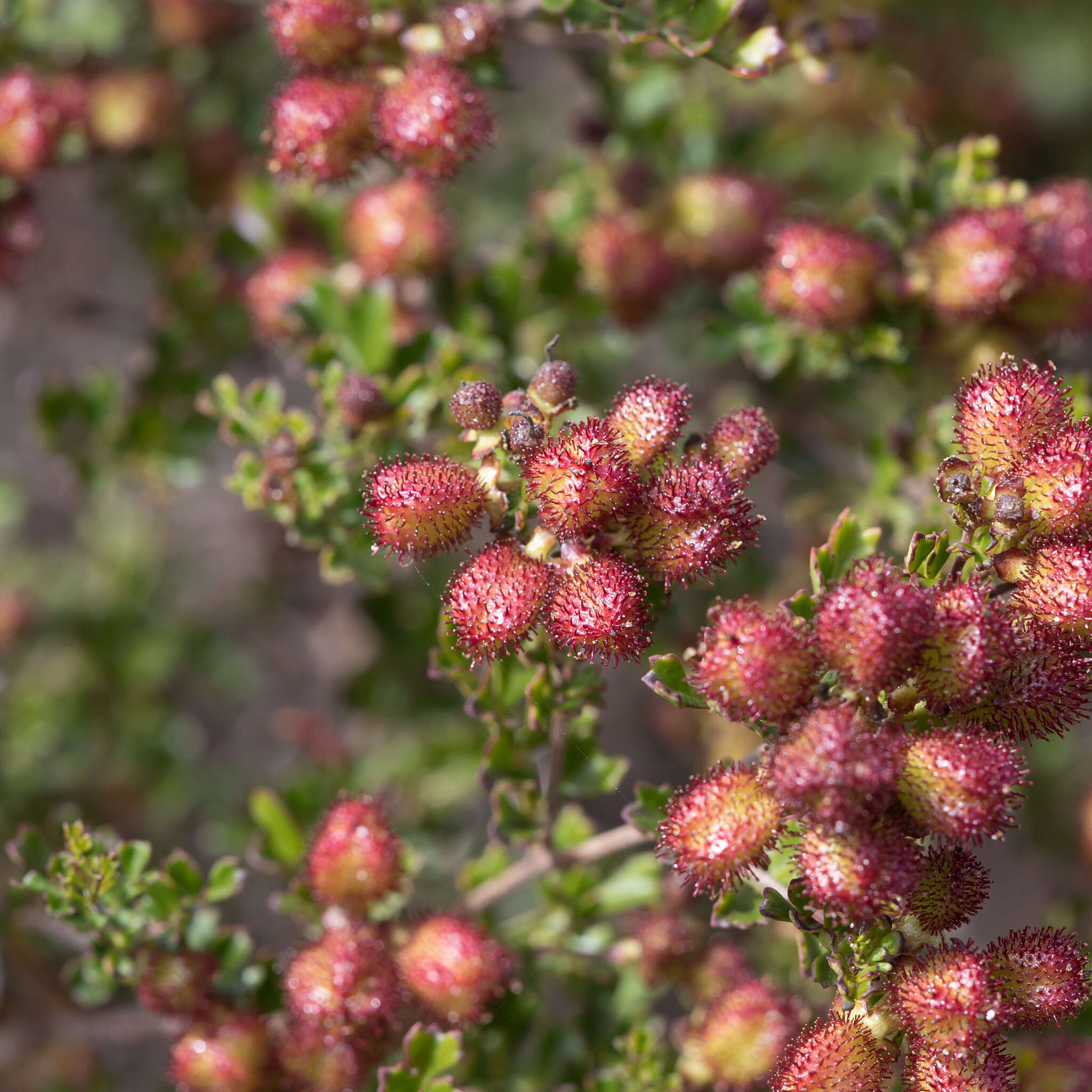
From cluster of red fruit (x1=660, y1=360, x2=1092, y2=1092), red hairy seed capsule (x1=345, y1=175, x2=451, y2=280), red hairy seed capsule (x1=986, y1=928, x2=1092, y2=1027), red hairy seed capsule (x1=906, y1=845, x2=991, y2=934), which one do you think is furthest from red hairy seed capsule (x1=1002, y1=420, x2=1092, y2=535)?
red hairy seed capsule (x1=345, y1=175, x2=451, y2=280)

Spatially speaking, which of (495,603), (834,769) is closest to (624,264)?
(495,603)

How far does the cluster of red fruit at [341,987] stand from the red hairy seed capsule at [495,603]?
1.86ft

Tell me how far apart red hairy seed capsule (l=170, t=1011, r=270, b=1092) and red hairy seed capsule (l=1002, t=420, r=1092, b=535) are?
1490 mm

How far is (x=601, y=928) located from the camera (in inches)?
87.7

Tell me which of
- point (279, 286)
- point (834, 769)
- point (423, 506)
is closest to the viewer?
point (834, 769)

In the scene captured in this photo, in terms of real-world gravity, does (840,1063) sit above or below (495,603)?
below

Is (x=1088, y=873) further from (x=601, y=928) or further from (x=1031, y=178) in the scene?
(x=1031, y=178)

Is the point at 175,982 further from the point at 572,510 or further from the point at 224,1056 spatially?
the point at 572,510

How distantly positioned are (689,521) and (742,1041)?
3.09 ft

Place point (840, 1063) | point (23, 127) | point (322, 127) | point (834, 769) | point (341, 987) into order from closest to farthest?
1. point (834, 769)
2. point (840, 1063)
3. point (341, 987)
4. point (322, 127)
5. point (23, 127)

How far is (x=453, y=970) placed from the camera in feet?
6.36

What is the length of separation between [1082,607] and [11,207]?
7.79ft

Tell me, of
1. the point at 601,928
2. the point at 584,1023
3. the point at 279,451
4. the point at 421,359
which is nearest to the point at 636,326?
the point at 421,359

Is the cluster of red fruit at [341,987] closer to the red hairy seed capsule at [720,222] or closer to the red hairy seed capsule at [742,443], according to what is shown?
the red hairy seed capsule at [742,443]
